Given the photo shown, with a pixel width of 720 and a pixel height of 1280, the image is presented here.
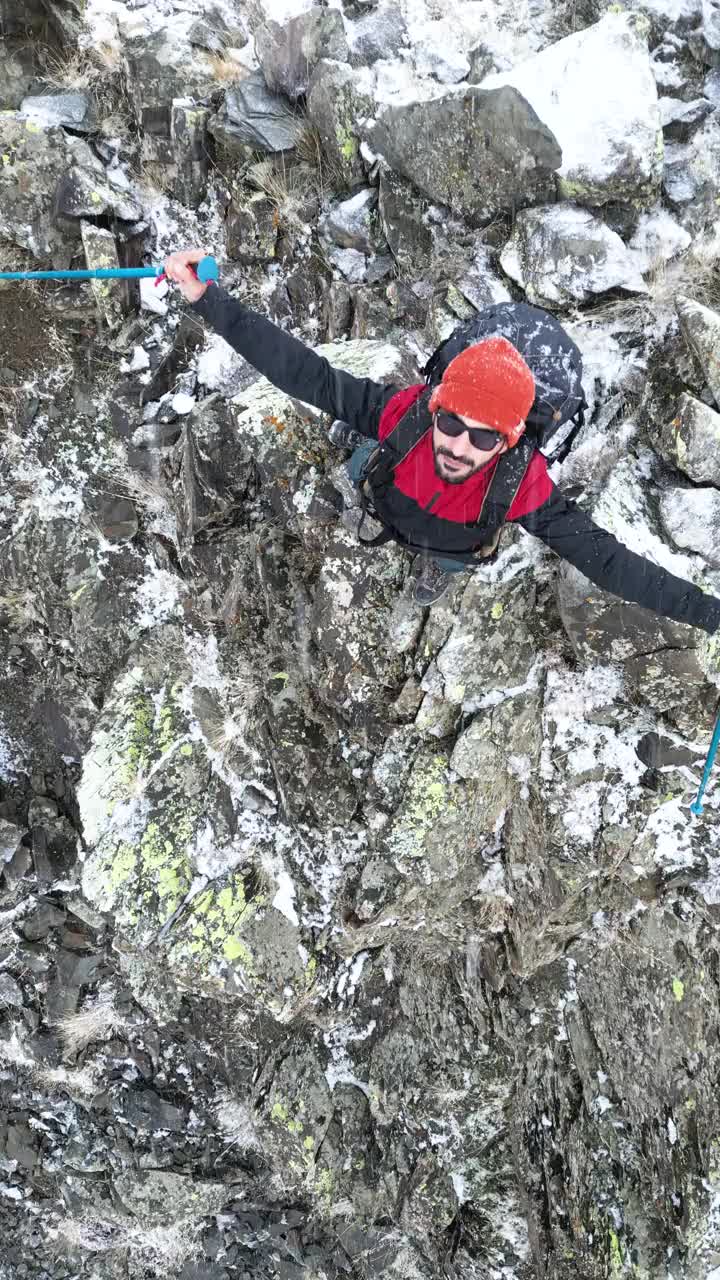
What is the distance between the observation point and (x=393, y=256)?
224 inches

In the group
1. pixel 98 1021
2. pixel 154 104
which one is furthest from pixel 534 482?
pixel 98 1021

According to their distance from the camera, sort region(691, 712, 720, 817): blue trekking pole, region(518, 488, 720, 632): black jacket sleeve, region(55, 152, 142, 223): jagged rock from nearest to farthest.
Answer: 1. region(518, 488, 720, 632): black jacket sleeve
2. region(691, 712, 720, 817): blue trekking pole
3. region(55, 152, 142, 223): jagged rock

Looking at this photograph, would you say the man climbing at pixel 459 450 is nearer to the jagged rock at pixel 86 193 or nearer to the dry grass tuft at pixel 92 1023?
the jagged rock at pixel 86 193

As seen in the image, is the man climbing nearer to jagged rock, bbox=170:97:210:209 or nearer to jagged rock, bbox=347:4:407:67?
jagged rock, bbox=170:97:210:209

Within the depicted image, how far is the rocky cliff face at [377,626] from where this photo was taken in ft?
17.2

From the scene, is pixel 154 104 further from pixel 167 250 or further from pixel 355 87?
pixel 355 87

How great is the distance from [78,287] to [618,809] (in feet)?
20.3

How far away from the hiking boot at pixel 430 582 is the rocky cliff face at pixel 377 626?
235mm

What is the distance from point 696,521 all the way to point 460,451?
93.2 inches

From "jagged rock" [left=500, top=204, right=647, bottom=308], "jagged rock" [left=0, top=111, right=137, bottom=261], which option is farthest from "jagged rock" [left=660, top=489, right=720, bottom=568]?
"jagged rock" [left=0, top=111, right=137, bottom=261]

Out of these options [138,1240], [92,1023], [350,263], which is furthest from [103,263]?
[138,1240]

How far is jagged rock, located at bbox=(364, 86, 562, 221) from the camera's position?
513 centimetres

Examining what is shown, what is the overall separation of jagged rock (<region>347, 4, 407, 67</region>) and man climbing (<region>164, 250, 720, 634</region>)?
325 centimetres

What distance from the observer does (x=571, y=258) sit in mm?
5223
